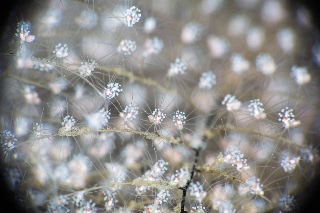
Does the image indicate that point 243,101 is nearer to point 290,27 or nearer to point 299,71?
point 299,71

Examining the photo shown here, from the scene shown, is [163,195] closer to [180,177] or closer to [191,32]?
[180,177]

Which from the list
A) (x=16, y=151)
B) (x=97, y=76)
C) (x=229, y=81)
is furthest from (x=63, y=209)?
(x=229, y=81)

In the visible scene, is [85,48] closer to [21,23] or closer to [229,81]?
[21,23]

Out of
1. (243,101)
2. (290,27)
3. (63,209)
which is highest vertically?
(290,27)

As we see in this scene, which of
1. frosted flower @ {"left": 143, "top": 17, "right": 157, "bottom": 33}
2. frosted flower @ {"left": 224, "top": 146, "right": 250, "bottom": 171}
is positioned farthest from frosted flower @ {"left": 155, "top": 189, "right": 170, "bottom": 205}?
frosted flower @ {"left": 143, "top": 17, "right": 157, "bottom": 33}

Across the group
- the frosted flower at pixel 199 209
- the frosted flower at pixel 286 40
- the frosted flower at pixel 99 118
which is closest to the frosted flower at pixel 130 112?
the frosted flower at pixel 99 118

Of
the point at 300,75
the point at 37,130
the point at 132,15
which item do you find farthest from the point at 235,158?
the point at 37,130

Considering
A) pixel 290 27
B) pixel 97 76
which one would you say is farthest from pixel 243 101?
pixel 97 76

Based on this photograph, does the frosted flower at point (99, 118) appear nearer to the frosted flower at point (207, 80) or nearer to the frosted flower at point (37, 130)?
the frosted flower at point (37, 130)

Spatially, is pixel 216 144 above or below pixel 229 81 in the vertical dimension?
below
